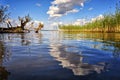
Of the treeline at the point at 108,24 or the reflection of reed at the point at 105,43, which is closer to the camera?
the reflection of reed at the point at 105,43

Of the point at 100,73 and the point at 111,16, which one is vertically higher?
the point at 111,16

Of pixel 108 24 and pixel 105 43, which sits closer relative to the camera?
pixel 105 43

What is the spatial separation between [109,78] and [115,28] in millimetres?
71770

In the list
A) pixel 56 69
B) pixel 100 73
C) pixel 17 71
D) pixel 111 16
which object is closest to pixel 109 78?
pixel 100 73

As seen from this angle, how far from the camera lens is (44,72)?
255 inches

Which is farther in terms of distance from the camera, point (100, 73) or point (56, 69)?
point (56, 69)

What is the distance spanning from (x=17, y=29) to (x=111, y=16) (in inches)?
1706

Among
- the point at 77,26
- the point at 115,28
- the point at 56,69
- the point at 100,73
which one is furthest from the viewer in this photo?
the point at 77,26

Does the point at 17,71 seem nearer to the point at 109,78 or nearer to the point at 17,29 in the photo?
the point at 109,78

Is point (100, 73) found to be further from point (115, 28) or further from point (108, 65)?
point (115, 28)

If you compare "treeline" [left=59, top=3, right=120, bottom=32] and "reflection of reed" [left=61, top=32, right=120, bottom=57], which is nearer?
"reflection of reed" [left=61, top=32, right=120, bottom=57]

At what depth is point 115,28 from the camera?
246 feet

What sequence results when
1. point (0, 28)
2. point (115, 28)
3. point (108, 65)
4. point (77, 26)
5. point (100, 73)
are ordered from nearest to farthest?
point (100, 73) < point (108, 65) < point (0, 28) < point (115, 28) < point (77, 26)

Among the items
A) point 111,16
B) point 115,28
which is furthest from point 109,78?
point 111,16
